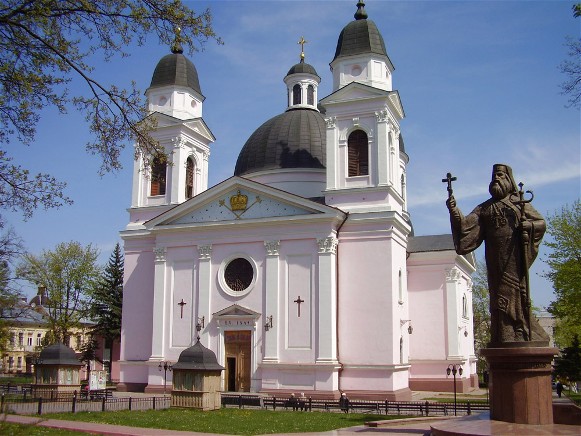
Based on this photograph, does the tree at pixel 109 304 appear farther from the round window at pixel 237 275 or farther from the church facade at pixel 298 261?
the round window at pixel 237 275

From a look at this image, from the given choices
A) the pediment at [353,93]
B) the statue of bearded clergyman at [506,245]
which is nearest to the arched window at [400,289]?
the pediment at [353,93]

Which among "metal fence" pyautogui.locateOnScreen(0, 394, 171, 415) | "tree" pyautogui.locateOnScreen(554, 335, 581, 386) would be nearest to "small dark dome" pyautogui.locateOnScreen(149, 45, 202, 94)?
"metal fence" pyautogui.locateOnScreen(0, 394, 171, 415)

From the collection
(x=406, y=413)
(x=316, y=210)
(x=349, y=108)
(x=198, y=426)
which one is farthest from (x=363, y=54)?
(x=198, y=426)

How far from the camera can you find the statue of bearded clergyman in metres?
11.5

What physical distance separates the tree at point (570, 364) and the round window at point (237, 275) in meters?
17.2

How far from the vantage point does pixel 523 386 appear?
1090cm

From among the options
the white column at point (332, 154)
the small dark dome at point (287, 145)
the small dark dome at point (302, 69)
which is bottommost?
the white column at point (332, 154)

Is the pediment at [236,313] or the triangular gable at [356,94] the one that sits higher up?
the triangular gable at [356,94]

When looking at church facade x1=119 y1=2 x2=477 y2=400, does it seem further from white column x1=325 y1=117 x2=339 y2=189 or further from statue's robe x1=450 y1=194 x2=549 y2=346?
statue's robe x1=450 y1=194 x2=549 y2=346

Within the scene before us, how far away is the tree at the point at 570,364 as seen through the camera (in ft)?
116

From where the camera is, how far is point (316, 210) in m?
31.5

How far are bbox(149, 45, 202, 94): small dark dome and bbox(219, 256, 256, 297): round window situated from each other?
11.5 meters

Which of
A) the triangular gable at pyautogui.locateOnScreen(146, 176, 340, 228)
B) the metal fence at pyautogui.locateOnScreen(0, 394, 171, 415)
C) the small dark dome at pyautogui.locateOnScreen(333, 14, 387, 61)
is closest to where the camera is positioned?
the metal fence at pyautogui.locateOnScreen(0, 394, 171, 415)

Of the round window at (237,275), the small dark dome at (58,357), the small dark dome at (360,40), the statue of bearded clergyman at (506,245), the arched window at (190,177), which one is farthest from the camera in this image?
the arched window at (190,177)
